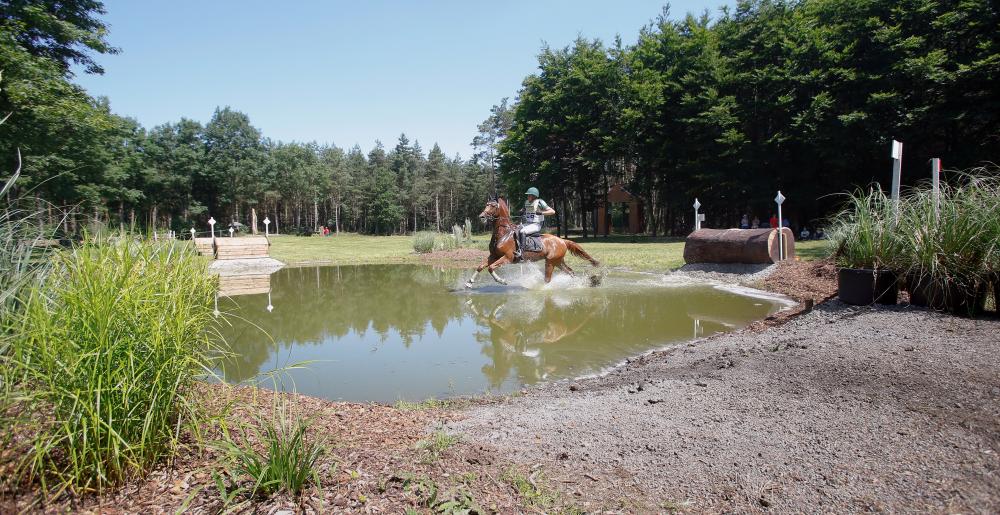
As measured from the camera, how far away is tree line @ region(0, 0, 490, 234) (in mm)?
15523

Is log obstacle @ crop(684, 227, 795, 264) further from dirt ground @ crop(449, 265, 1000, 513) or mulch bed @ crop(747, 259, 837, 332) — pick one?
dirt ground @ crop(449, 265, 1000, 513)

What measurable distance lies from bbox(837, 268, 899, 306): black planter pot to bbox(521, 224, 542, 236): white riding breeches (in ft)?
23.5

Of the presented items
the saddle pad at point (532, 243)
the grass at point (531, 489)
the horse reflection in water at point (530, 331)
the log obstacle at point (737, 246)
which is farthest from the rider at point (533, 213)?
the grass at point (531, 489)

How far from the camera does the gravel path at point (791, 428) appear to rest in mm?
2607

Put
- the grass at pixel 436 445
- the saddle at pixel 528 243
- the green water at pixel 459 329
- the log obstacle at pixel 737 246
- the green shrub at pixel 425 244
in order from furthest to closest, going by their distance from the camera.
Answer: the green shrub at pixel 425 244 → the log obstacle at pixel 737 246 → the saddle at pixel 528 243 → the green water at pixel 459 329 → the grass at pixel 436 445

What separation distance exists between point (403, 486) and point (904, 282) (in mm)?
6936

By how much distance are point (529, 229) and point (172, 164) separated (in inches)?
2113

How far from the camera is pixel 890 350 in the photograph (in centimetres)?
454

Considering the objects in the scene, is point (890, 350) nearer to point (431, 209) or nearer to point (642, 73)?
point (642, 73)

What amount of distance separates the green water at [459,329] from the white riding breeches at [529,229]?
1480 mm

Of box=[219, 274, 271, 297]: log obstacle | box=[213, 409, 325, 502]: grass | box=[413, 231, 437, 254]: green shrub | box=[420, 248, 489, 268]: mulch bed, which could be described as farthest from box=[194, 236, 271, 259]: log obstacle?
box=[213, 409, 325, 502]: grass

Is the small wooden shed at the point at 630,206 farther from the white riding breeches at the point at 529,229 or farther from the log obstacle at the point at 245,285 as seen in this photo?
the log obstacle at the point at 245,285

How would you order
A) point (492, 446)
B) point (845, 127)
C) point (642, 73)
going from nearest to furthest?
point (492, 446), point (845, 127), point (642, 73)

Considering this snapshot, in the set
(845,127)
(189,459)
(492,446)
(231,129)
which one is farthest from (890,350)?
(231,129)
